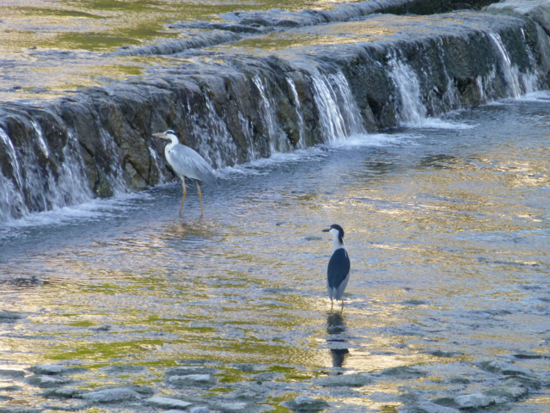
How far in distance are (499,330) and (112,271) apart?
3.37 metres

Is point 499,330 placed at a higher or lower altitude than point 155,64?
lower

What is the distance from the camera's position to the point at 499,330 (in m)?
5.90

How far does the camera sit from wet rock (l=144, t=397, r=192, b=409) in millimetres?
4461

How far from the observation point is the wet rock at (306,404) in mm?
4531

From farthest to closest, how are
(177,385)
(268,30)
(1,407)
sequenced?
1. (268,30)
2. (177,385)
3. (1,407)

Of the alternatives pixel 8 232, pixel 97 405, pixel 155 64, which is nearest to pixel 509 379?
pixel 97 405

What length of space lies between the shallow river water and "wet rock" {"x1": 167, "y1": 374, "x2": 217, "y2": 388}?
0.06 m

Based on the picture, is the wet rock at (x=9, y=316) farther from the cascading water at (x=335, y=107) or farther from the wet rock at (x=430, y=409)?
the cascading water at (x=335, y=107)

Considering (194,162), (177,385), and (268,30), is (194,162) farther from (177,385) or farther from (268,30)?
(268,30)

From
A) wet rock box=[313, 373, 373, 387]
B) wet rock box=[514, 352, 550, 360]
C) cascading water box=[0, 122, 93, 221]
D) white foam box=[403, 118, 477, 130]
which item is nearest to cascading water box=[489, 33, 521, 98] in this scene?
white foam box=[403, 118, 477, 130]

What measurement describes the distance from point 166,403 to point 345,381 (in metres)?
1.11

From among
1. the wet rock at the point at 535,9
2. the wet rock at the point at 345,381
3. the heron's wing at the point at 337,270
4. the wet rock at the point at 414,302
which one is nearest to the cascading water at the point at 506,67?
the wet rock at the point at 535,9

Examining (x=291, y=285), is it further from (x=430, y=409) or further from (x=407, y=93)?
(x=407, y=93)

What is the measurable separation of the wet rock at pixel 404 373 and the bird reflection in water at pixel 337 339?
1.07 feet
